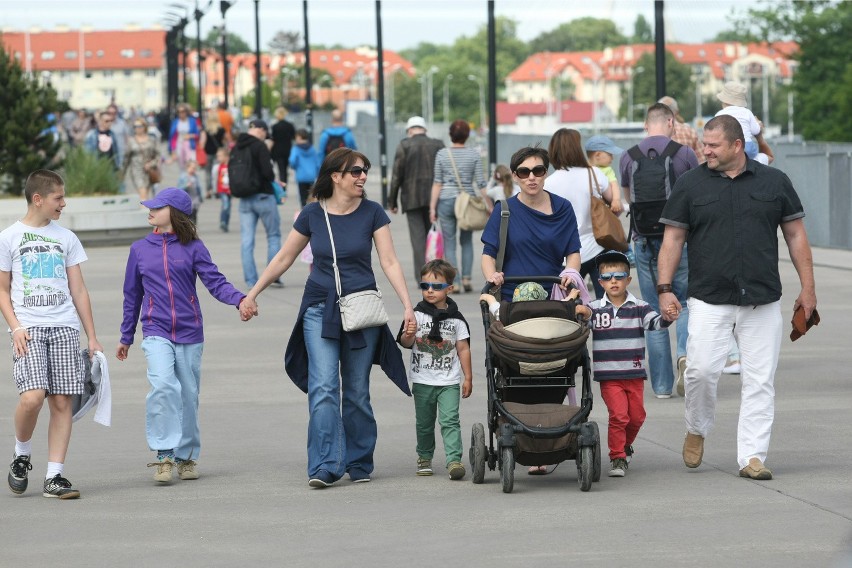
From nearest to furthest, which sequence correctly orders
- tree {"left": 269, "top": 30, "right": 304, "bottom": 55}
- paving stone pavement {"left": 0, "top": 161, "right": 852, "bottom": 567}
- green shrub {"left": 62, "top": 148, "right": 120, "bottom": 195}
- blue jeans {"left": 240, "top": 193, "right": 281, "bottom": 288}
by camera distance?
paving stone pavement {"left": 0, "top": 161, "right": 852, "bottom": 567} → blue jeans {"left": 240, "top": 193, "right": 281, "bottom": 288} → green shrub {"left": 62, "top": 148, "right": 120, "bottom": 195} → tree {"left": 269, "top": 30, "right": 304, "bottom": 55}

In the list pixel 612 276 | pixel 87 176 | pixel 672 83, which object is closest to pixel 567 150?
pixel 612 276

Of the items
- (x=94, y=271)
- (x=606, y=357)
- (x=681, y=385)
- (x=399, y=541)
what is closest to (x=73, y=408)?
(x=399, y=541)

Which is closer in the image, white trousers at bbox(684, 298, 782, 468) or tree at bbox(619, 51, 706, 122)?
white trousers at bbox(684, 298, 782, 468)

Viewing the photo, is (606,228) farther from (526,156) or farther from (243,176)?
(243,176)

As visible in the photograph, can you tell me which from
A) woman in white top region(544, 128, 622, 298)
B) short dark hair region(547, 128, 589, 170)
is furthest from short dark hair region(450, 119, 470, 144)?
short dark hair region(547, 128, 589, 170)

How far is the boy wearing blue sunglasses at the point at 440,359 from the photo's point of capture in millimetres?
8328

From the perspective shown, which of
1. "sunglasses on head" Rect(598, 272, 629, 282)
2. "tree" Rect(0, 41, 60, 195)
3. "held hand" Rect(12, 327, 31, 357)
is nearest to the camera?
"held hand" Rect(12, 327, 31, 357)

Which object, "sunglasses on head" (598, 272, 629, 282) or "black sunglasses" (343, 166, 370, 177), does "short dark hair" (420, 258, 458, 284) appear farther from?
"sunglasses on head" (598, 272, 629, 282)

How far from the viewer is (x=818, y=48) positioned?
9438 centimetres

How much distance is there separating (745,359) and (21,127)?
1871 cm

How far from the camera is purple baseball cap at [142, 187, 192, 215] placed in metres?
8.39

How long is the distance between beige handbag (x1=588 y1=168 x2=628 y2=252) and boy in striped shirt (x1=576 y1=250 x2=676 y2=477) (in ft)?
8.85

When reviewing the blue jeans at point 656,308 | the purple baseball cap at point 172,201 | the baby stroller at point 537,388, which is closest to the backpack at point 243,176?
the blue jeans at point 656,308

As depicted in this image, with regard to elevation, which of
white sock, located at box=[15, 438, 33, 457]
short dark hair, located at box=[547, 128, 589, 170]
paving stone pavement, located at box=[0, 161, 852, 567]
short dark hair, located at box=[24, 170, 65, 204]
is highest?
short dark hair, located at box=[547, 128, 589, 170]
